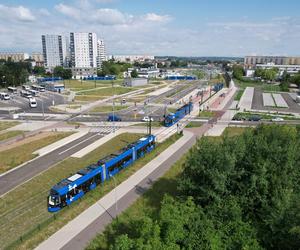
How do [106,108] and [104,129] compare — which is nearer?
[104,129]

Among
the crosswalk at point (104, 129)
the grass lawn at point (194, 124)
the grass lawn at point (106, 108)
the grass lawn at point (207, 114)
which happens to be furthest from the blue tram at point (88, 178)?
→ the grass lawn at point (106, 108)

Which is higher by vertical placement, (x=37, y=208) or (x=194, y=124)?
(x=194, y=124)

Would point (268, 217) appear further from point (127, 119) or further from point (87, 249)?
point (127, 119)

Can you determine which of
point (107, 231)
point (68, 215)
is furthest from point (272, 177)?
point (68, 215)

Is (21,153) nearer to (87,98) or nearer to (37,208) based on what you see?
(37,208)

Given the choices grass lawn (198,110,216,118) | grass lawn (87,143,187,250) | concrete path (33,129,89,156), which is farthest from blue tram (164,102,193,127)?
grass lawn (87,143,187,250)

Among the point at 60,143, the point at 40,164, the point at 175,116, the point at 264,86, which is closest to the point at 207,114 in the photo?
the point at 175,116
